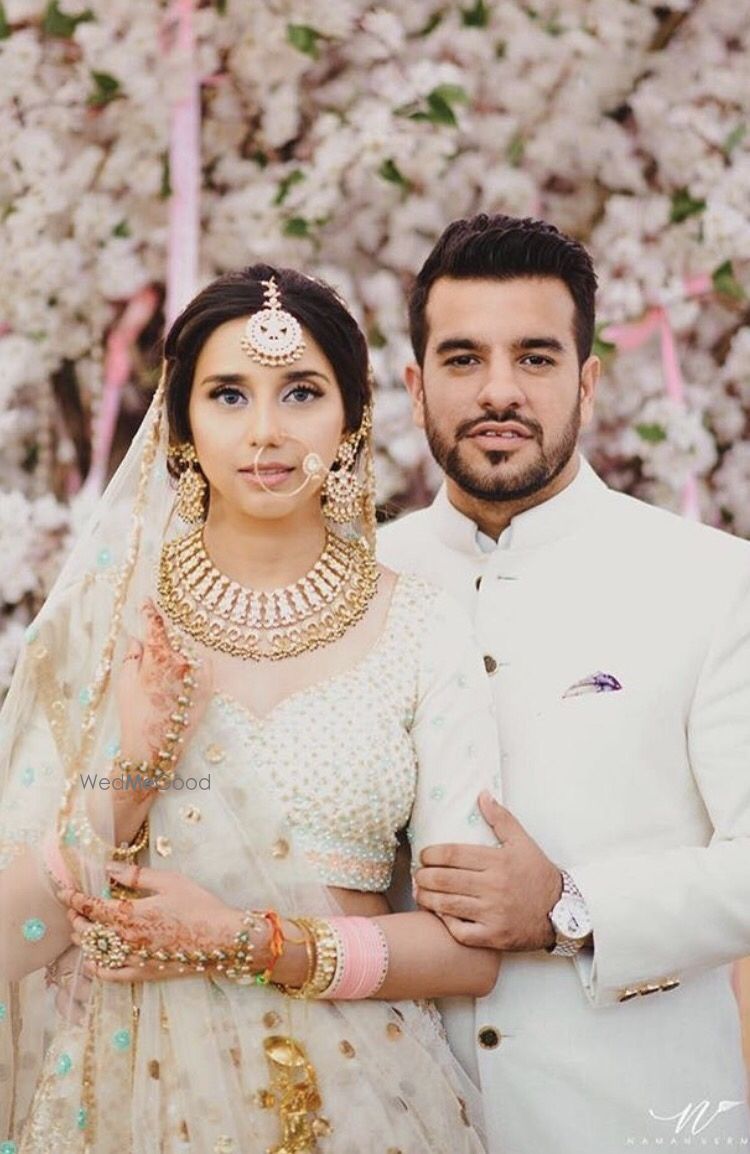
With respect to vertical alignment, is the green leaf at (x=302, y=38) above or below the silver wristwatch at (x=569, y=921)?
above

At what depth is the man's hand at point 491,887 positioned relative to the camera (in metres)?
2.05

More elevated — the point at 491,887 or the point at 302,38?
the point at 302,38

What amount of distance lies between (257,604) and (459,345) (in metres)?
0.65

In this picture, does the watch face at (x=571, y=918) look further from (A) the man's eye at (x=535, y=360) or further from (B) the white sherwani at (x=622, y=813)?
(A) the man's eye at (x=535, y=360)

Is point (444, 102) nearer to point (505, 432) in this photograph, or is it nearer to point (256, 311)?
point (505, 432)

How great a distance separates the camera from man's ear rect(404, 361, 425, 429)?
105 inches

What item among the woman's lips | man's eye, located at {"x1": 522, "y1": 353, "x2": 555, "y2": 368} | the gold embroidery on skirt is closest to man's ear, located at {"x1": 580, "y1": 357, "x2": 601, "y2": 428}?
man's eye, located at {"x1": 522, "y1": 353, "x2": 555, "y2": 368}

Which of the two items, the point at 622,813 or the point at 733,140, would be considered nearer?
the point at 622,813

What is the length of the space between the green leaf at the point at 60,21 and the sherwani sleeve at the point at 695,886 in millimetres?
2620

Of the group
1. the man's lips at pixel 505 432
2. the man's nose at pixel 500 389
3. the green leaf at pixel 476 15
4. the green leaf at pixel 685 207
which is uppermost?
the green leaf at pixel 476 15

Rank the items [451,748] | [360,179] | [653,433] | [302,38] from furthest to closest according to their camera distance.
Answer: [653,433]
[360,179]
[302,38]
[451,748]

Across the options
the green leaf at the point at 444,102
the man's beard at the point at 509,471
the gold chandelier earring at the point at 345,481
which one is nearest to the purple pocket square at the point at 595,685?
the man's beard at the point at 509,471

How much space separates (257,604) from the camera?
2.18 m

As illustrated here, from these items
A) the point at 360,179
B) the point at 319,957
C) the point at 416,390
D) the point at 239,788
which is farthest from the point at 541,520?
the point at 360,179
